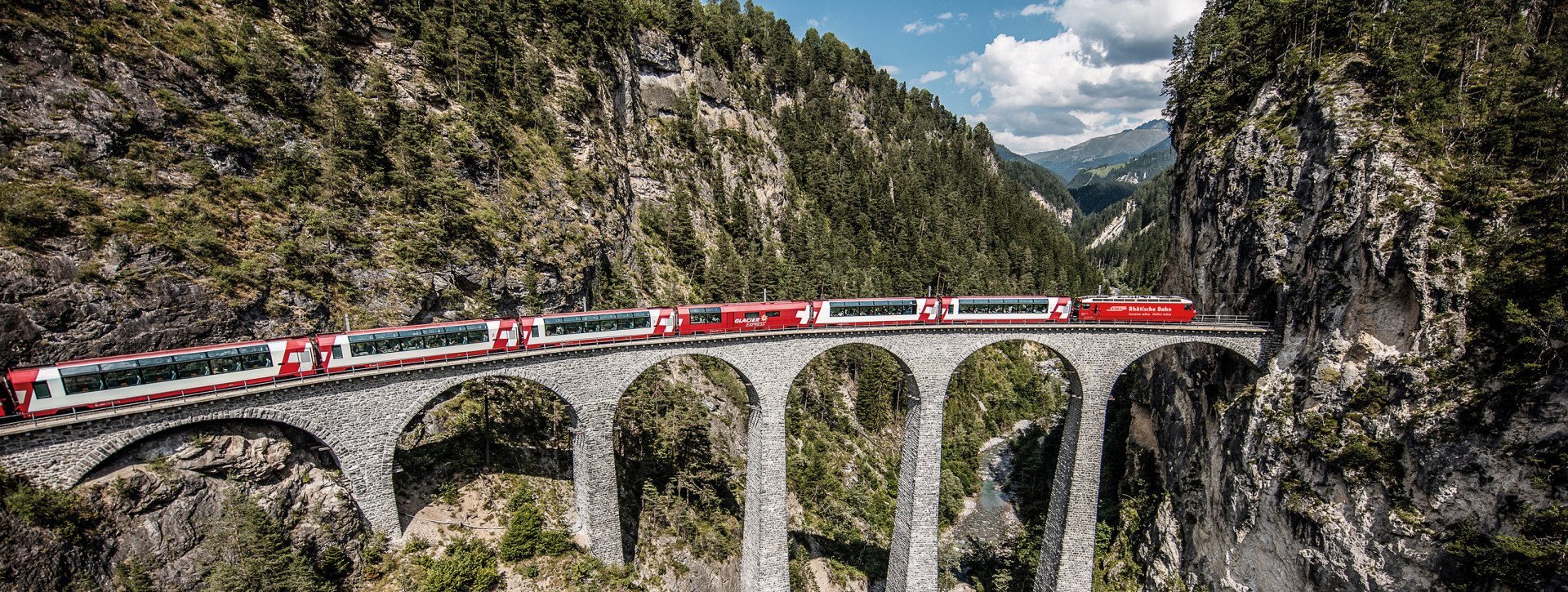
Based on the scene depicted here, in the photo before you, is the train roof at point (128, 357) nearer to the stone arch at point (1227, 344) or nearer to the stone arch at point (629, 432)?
the stone arch at point (629, 432)

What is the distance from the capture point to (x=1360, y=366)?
27.0 meters

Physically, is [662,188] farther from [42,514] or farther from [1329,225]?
[1329,225]

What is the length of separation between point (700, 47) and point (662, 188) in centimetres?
2715

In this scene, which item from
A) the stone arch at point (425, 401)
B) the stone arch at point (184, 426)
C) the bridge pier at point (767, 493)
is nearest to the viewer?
the stone arch at point (184, 426)

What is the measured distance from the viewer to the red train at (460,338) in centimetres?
1956

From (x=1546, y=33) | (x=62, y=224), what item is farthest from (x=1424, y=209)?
(x=62, y=224)

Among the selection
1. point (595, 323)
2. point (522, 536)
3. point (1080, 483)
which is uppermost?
point (595, 323)

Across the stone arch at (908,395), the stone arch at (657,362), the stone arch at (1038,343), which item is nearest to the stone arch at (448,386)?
the stone arch at (657,362)

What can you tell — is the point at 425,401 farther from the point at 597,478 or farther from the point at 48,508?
the point at 48,508

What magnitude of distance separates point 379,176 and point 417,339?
1599 cm

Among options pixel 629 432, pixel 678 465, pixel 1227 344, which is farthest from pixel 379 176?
pixel 1227 344

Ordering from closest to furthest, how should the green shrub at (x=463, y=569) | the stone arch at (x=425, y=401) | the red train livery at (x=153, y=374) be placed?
the red train livery at (x=153, y=374)
the stone arch at (x=425, y=401)
the green shrub at (x=463, y=569)

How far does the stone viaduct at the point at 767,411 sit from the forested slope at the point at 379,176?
846cm

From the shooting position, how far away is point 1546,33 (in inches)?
1160
